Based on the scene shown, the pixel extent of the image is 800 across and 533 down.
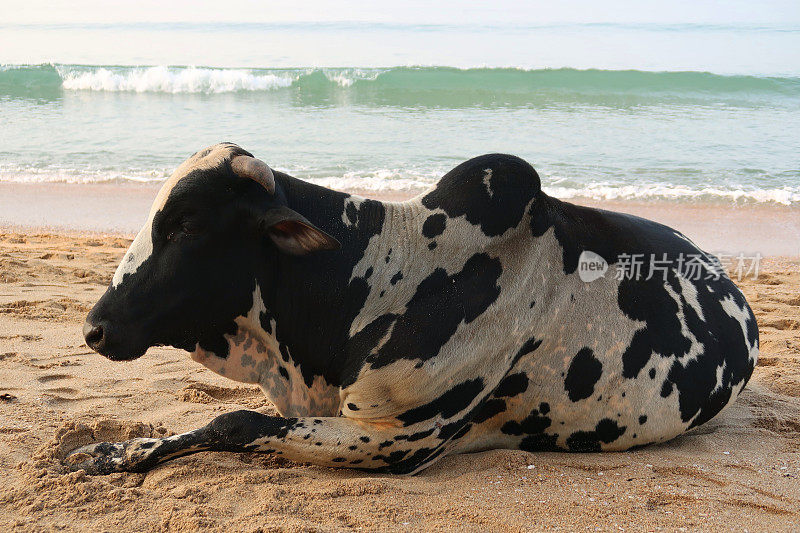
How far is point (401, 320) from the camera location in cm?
343

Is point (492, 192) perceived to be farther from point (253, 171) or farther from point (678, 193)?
point (678, 193)

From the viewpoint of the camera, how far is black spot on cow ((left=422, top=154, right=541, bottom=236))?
11.6ft

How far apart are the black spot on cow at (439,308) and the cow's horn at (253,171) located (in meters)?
0.70

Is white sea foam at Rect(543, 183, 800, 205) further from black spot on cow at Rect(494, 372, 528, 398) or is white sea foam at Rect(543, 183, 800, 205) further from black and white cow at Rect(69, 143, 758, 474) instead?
black spot on cow at Rect(494, 372, 528, 398)

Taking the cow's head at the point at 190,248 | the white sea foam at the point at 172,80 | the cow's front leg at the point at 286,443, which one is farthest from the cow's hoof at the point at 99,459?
the white sea foam at the point at 172,80

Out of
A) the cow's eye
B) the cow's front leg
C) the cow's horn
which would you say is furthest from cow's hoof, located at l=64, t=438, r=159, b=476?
the cow's horn

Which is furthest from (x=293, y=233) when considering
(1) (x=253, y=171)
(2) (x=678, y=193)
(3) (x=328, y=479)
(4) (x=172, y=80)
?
(4) (x=172, y=80)

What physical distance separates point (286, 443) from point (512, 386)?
95 cm

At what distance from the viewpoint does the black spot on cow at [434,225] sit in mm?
3561

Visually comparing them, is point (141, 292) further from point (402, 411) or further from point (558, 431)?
point (558, 431)

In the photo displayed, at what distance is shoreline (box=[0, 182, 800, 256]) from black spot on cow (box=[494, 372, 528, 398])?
18.8 ft

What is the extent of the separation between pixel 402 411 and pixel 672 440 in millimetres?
1370

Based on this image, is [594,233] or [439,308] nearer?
[439,308]

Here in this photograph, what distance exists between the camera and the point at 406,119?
18328mm
